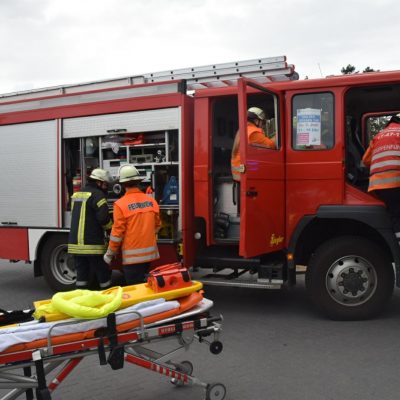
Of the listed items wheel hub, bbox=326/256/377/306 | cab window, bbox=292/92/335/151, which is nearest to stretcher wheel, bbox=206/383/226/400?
wheel hub, bbox=326/256/377/306

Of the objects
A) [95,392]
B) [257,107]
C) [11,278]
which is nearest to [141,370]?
[95,392]

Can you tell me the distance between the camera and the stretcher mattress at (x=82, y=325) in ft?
9.09

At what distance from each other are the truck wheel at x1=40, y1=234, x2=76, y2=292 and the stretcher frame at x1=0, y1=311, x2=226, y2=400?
143 inches

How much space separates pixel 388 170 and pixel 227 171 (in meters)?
1.91

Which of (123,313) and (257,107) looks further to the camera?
(257,107)

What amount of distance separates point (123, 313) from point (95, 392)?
1.03 meters

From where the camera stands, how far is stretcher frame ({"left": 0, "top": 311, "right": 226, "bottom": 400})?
276 centimetres

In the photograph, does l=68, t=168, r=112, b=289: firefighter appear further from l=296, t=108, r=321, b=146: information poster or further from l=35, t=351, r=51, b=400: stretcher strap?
l=35, t=351, r=51, b=400: stretcher strap

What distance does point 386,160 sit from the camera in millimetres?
4918

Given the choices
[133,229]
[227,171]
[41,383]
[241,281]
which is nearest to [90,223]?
[133,229]

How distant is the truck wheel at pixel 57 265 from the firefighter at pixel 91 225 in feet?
2.46

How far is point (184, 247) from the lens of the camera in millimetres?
5730

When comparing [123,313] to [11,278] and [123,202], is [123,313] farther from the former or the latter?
[11,278]

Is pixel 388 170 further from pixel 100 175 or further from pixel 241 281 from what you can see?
pixel 100 175
